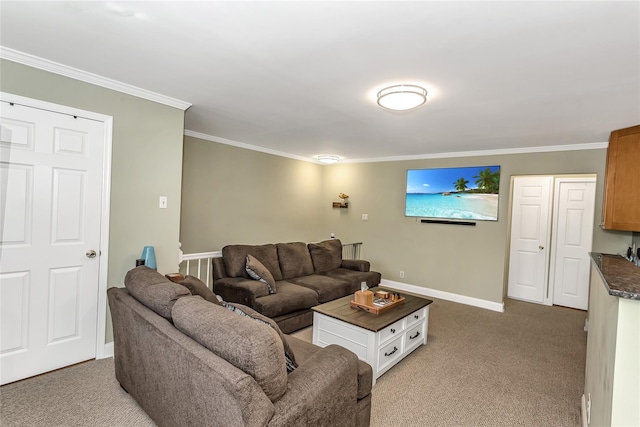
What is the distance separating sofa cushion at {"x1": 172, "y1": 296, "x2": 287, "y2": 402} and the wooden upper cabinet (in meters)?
3.93

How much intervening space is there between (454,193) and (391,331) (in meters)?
3.02

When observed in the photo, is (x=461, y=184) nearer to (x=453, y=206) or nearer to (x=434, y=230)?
(x=453, y=206)

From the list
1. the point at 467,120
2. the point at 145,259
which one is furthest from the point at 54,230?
the point at 467,120

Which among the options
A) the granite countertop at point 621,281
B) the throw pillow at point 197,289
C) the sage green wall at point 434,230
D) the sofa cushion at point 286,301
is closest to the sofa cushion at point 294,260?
the sofa cushion at point 286,301

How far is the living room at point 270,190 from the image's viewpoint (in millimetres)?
2656

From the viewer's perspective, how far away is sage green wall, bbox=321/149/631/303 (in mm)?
4184

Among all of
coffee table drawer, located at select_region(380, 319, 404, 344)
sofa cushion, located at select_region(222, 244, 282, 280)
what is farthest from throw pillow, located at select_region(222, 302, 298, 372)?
sofa cushion, located at select_region(222, 244, 282, 280)

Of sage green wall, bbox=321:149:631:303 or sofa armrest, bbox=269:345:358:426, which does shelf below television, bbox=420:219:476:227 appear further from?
sofa armrest, bbox=269:345:358:426

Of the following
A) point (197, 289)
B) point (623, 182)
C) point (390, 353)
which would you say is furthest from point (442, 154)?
point (197, 289)

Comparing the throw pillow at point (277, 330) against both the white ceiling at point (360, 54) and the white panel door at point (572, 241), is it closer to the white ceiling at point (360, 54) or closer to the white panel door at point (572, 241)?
the white ceiling at point (360, 54)

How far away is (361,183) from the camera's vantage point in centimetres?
604

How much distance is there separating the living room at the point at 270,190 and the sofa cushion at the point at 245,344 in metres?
1.80

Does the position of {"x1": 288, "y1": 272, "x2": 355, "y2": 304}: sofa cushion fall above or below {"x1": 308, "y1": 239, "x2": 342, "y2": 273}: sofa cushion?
below

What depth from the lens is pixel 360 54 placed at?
199cm
